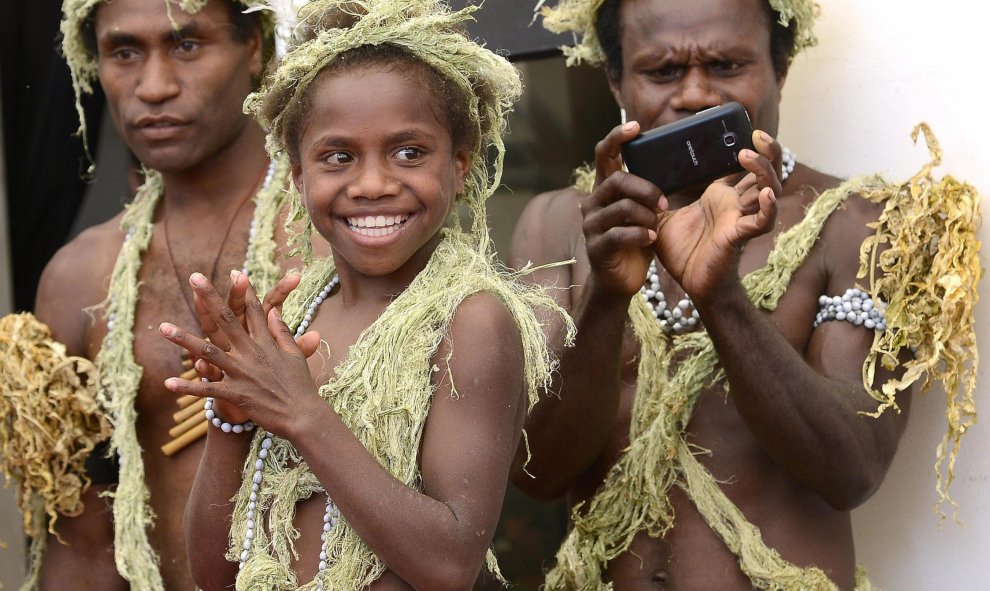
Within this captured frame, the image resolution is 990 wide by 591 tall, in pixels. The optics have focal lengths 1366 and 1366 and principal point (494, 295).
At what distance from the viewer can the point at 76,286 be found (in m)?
3.33

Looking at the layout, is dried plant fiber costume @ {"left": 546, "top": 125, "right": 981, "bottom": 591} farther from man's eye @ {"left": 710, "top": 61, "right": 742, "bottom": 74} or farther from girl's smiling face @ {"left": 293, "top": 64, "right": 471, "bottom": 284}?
girl's smiling face @ {"left": 293, "top": 64, "right": 471, "bottom": 284}

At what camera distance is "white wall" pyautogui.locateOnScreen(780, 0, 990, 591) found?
316 cm

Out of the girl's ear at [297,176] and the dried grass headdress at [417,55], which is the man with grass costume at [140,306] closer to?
the girl's ear at [297,176]

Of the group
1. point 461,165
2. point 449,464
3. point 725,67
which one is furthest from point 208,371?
point 725,67

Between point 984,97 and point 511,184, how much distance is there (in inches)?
59.1

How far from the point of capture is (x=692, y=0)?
2.91 m

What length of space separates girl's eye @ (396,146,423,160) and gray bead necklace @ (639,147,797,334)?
77 cm

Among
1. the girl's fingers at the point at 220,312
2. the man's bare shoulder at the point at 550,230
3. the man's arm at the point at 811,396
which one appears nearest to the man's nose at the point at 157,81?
the man's bare shoulder at the point at 550,230

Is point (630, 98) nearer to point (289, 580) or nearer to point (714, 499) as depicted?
point (714, 499)

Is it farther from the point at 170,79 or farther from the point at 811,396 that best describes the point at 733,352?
→ the point at 170,79

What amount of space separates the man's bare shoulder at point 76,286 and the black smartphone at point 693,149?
4.65 feet

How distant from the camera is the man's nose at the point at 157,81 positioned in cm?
318

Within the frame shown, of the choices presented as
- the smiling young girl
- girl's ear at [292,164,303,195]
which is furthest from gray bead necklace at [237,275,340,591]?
girl's ear at [292,164,303,195]

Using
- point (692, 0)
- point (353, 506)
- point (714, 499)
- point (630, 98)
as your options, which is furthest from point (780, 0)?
point (353, 506)
